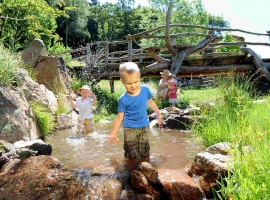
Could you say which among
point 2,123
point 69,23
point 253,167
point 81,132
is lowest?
point 81,132

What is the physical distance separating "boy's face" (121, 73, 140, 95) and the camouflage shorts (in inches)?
19.8

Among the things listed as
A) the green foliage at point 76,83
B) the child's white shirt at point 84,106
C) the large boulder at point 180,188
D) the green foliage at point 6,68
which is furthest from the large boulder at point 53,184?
the green foliage at point 76,83

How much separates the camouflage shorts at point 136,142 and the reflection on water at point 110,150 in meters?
0.23

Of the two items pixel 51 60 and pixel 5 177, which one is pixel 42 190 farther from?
pixel 51 60

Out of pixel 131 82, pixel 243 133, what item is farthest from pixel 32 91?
pixel 243 133

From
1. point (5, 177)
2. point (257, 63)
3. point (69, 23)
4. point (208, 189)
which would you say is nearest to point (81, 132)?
point (5, 177)

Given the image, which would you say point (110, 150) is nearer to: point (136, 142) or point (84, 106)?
point (136, 142)

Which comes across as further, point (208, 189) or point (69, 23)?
point (69, 23)

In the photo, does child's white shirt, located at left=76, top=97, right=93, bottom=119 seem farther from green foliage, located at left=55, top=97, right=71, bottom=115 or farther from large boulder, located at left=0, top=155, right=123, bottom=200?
large boulder, located at left=0, top=155, right=123, bottom=200

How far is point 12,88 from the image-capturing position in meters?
6.09

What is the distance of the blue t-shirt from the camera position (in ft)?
12.6

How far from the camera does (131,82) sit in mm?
3682

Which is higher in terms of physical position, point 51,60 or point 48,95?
point 51,60

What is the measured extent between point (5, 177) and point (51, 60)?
23.4 ft
